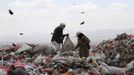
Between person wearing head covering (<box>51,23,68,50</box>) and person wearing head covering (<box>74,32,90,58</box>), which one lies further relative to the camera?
person wearing head covering (<box>51,23,68,50</box>)

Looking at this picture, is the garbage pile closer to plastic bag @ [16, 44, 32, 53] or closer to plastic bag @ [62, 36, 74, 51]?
plastic bag @ [16, 44, 32, 53]

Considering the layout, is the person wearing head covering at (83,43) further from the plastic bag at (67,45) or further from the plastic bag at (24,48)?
the plastic bag at (24,48)

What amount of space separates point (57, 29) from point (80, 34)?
1578mm

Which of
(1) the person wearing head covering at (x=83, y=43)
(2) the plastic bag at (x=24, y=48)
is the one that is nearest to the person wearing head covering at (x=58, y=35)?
(2) the plastic bag at (x=24, y=48)

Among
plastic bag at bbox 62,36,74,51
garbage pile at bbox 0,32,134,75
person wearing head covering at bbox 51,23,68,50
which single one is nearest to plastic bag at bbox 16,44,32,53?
garbage pile at bbox 0,32,134,75

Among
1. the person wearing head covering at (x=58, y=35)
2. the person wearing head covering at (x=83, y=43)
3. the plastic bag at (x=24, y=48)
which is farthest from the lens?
the plastic bag at (x=24, y=48)

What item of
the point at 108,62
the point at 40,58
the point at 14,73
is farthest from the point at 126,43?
the point at 14,73

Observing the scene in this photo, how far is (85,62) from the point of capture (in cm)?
1397

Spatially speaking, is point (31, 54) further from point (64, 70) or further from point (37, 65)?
point (64, 70)

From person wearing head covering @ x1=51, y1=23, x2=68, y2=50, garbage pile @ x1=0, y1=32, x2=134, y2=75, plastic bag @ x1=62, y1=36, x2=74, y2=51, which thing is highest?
person wearing head covering @ x1=51, y1=23, x2=68, y2=50

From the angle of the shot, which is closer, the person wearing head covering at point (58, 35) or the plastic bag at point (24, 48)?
the person wearing head covering at point (58, 35)

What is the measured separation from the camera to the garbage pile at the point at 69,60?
13219 millimetres

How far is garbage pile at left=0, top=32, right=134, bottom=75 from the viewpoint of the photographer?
13.2 m

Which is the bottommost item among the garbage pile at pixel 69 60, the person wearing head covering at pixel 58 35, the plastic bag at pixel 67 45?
the garbage pile at pixel 69 60
